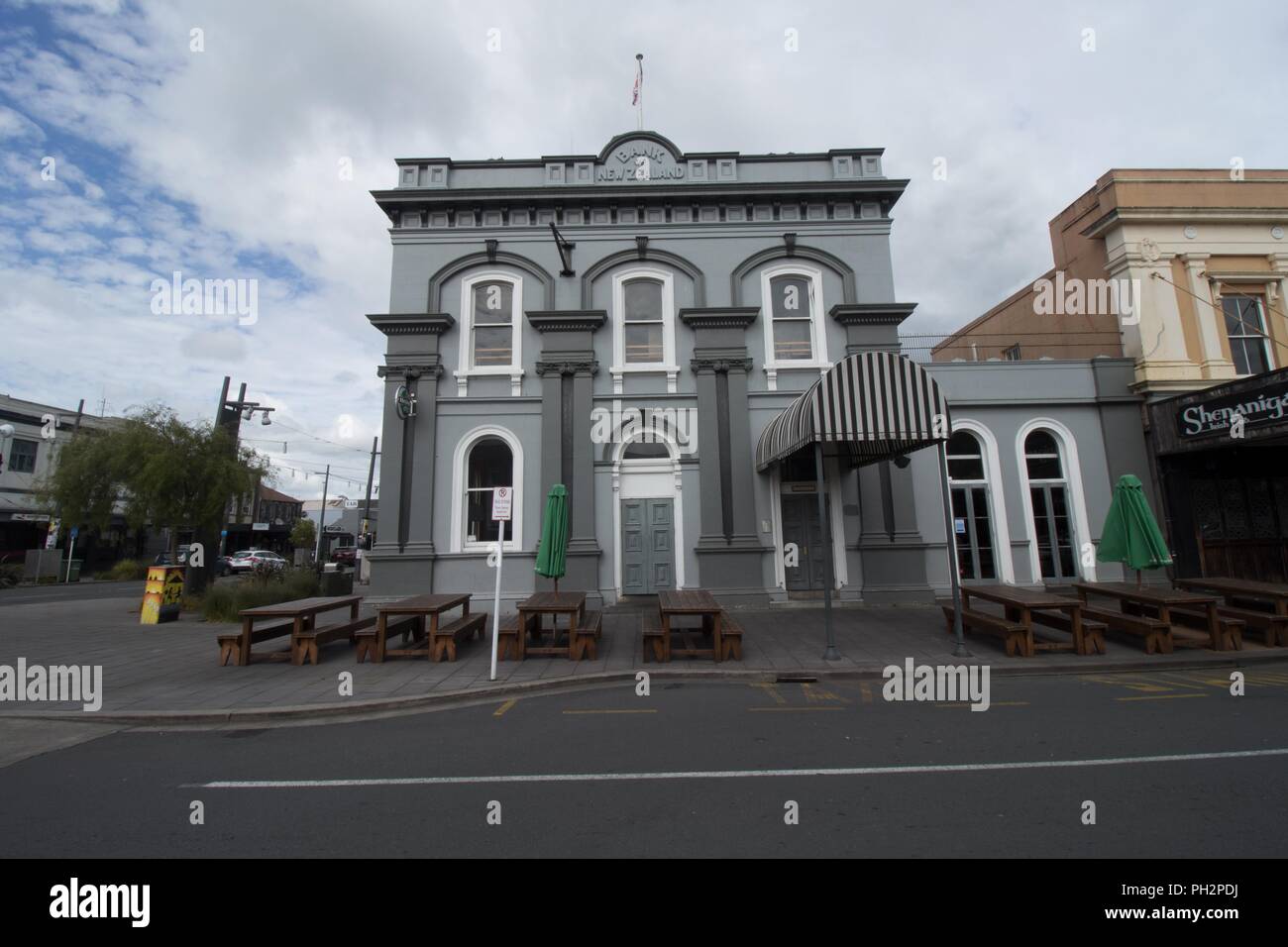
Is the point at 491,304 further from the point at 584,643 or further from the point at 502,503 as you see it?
the point at 584,643

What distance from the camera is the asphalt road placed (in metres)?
3.40

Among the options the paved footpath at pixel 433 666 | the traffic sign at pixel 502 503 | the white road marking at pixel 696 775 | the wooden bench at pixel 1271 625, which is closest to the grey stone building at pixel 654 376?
the paved footpath at pixel 433 666

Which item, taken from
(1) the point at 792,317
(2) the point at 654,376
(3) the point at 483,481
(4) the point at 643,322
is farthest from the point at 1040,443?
Answer: (3) the point at 483,481

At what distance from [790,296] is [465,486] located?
911 cm

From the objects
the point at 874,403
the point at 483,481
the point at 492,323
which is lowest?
the point at 483,481

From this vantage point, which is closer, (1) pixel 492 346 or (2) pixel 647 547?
(2) pixel 647 547

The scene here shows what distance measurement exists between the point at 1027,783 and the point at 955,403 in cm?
1147

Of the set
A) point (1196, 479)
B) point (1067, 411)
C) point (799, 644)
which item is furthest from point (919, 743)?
point (1196, 479)

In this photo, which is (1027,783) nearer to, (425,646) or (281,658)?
(425,646)

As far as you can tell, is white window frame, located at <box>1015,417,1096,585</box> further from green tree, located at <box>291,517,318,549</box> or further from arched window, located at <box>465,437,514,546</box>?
green tree, located at <box>291,517,318,549</box>

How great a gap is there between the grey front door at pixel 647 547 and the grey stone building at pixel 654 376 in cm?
5

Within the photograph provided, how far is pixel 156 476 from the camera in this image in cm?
1486

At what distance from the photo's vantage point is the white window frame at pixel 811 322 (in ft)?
44.7

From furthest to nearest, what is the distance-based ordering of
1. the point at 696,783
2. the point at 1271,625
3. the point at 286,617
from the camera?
the point at 1271,625
the point at 286,617
the point at 696,783
